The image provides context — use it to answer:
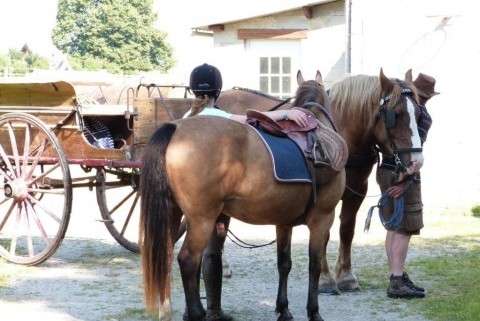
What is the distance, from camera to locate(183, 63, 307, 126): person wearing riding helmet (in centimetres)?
598

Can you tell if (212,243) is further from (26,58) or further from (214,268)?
(26,58)

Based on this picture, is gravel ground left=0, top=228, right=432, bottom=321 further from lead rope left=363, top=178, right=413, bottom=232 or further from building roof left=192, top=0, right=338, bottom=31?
building roof left=192, top=0, right=338, bottom=31

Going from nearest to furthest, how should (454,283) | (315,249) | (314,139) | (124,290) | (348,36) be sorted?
(314,139) < (315,249) < (124,290) < (454,283) < (348,36)

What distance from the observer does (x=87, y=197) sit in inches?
608

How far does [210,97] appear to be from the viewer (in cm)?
629

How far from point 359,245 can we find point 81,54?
242 feet

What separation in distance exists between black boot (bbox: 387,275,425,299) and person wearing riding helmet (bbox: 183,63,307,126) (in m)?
1.97

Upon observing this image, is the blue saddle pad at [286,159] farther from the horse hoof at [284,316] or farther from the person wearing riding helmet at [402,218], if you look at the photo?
the person wearing riding helmet at [402,218]

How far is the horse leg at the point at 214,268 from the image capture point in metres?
6.16

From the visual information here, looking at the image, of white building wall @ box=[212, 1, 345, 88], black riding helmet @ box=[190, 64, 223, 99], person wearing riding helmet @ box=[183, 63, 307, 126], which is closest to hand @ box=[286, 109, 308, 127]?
person wearing riding helmet @ box=[183, 63, 307, 126]

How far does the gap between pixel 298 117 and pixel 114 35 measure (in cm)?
7472

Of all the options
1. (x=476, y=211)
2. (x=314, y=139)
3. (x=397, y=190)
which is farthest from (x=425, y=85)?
(x=476, y=211)

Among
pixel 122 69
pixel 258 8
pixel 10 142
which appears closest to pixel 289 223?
pixel 10 142

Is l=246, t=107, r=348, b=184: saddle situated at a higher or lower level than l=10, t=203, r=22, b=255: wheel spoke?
higher
